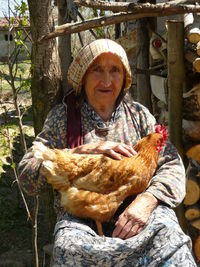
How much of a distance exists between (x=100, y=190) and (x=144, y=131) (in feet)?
1.85

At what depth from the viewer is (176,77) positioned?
3.35 m

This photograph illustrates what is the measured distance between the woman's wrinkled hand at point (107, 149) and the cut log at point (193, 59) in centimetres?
105

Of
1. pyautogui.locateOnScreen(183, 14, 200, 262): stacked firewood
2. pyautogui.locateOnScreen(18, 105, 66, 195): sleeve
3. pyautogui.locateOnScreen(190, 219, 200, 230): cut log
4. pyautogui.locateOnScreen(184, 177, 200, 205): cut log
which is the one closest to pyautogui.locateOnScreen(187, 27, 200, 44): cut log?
pyautogui.locateOnScreen(183, 14, 200, 262): stacked firewood

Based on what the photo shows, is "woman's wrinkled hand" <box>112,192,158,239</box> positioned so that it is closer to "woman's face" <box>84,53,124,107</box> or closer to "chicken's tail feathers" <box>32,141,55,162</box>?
"chicken's tail feathers" <box>32,141,55,162</box>

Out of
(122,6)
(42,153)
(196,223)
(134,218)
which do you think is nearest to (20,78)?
(122,6)

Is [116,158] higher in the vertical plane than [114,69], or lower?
lower

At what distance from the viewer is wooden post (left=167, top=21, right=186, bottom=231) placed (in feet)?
10.8

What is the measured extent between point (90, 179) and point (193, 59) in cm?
148

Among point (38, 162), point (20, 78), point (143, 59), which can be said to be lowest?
point (38, 162)

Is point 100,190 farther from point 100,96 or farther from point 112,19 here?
point 112,19

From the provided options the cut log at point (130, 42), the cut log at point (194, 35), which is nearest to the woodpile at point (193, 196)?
the cut log at point (194, 35)

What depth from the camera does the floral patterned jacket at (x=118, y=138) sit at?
2.43 metres

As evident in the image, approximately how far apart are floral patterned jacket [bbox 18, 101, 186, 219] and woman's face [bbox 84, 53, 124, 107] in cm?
9

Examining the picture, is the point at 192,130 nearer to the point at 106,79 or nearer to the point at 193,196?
the point at 193,196
